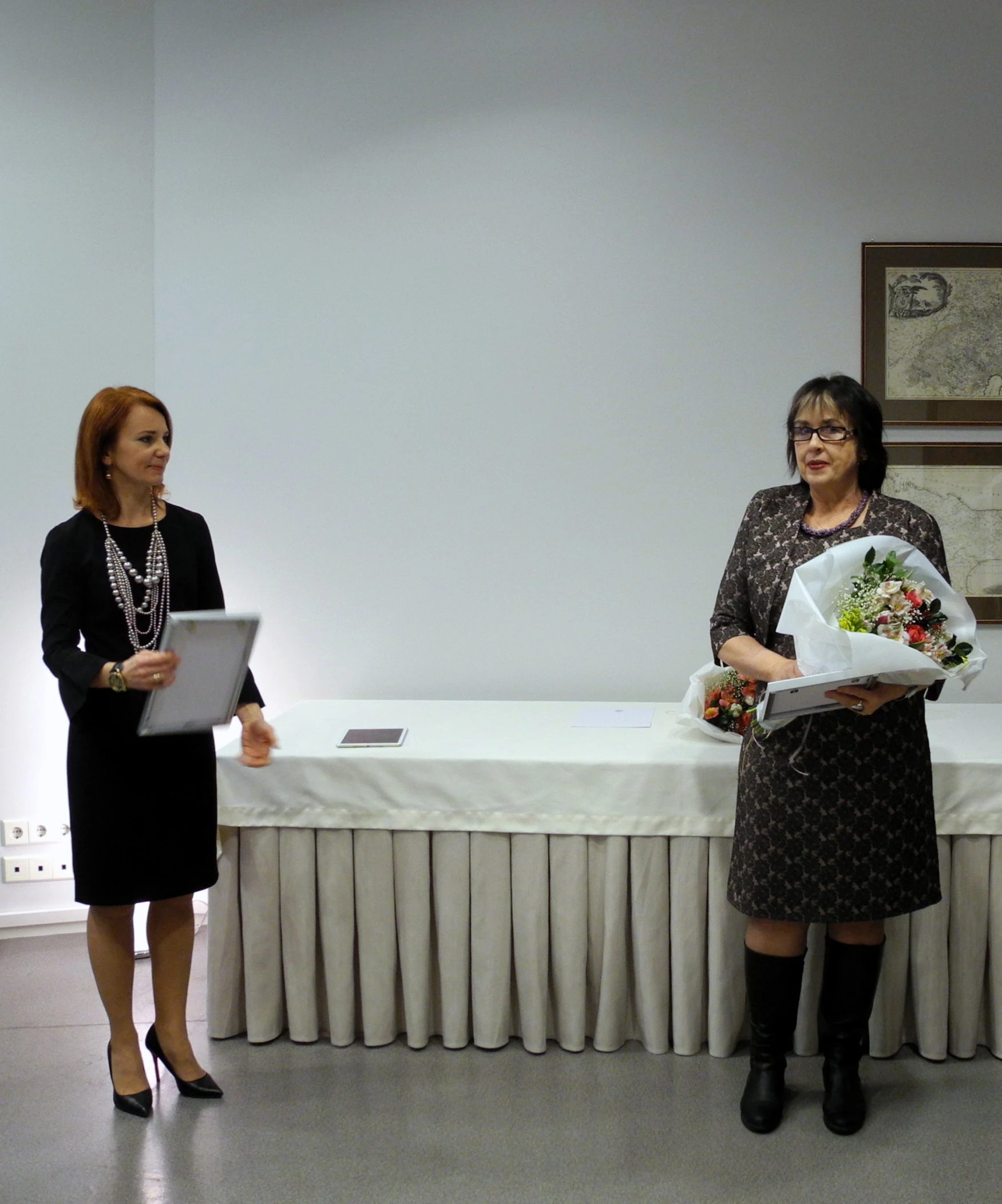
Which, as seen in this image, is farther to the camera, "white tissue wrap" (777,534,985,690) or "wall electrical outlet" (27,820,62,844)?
"wall electrical outlet" (27,820,62,844)

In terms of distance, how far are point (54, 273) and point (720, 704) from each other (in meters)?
2.51

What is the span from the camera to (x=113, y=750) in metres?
2.30

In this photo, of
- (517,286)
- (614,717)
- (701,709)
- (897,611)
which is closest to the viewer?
(897,611)

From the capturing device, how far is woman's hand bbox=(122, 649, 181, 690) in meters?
2.08

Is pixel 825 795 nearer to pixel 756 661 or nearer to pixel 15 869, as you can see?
pixel 756 661

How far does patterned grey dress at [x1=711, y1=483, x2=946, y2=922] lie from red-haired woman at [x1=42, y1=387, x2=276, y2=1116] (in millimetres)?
1107

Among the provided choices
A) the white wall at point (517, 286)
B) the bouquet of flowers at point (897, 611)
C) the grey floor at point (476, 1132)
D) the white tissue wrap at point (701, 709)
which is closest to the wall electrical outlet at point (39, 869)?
the grey floor at point (476, 1132)

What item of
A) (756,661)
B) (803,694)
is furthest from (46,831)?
(803,694)

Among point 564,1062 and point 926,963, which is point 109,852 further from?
point 926,963

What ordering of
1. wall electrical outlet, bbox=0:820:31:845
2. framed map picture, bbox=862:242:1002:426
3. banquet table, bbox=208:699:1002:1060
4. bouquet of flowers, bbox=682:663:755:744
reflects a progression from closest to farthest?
banquet table, bbox=208:699:1002:1060 → bouquet of flowers, bbox=682:663:755:744 → framed map picture, bbox=862:242:1002:426 → wall electrical outlet, bbox=0:820:31:845

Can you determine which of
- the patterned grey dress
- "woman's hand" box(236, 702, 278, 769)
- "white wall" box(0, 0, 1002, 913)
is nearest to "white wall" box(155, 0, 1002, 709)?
"white wall" box(0, 0, 1002, 913)

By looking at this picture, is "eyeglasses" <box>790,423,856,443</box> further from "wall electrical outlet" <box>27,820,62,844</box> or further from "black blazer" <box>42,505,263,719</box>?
"wall electrical outlet" <box>27,820,62,844</box>

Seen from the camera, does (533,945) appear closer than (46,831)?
Yes

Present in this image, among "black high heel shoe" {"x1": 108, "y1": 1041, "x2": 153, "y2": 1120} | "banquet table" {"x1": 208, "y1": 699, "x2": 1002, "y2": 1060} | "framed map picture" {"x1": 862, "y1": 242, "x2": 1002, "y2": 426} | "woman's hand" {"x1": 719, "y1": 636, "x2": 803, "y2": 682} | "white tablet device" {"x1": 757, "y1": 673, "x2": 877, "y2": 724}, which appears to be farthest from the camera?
"framed map picture" {"x1": 862, "y1": 242, "x2": 1002, "y2": 426}
